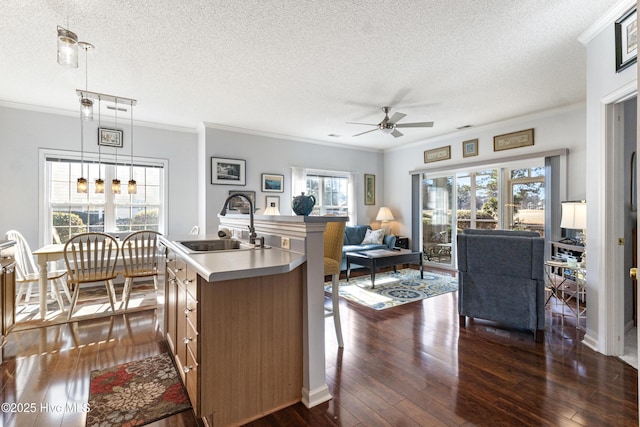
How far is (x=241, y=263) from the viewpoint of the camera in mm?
1582

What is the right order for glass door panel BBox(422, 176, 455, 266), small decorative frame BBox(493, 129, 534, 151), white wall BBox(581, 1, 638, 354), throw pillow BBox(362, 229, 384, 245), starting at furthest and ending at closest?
throw pillow BBox(362, 229, 384, 245) < glass door panel BBox(422, 176, 455, 266) < small decorative frame BBox(493, 129, 534, 151) < white wall BBox(581, 1, 638, 354)

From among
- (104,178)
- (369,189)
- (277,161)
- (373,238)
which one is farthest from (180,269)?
(369,189)

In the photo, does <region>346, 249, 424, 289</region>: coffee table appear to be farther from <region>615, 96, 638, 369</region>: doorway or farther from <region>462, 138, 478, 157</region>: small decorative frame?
<region>615, 96, 638, 369</region>: doorway

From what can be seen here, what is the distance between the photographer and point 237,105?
427cm

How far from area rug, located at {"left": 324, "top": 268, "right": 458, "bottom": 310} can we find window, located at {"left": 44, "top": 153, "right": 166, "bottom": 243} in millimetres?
3325

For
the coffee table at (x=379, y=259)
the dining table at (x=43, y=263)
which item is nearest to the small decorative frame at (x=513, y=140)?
the coffee table at (x=379, y=259)

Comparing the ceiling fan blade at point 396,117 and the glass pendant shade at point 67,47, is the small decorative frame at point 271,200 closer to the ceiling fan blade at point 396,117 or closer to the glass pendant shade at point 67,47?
the ceiling fan blade at point 396,117

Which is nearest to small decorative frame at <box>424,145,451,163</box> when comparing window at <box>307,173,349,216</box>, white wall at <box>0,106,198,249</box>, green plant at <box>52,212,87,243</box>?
window at <box>307,173,349,216</box>

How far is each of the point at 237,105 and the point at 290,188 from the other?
7.21 feet

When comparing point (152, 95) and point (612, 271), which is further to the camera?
point (152, 95)

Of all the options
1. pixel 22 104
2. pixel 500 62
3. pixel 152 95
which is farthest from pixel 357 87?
pixel 22 104

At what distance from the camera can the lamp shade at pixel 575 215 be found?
307 cm

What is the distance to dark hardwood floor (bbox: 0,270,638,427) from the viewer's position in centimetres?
173

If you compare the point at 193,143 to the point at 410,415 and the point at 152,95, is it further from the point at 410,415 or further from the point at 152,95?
the point at 410,415
